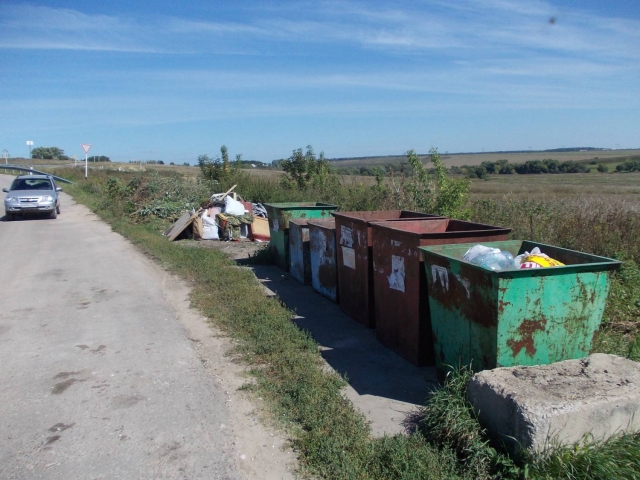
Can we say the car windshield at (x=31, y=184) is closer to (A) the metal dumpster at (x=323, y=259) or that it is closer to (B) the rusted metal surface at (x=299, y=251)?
(B) the rusted metal surface at (x=299, y=251)

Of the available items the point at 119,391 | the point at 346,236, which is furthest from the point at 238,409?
the point at 346,236

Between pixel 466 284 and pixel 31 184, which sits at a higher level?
pixel 31 184

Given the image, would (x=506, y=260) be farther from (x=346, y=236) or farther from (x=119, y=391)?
(x=119, y=391)

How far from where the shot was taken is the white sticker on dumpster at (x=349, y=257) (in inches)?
273

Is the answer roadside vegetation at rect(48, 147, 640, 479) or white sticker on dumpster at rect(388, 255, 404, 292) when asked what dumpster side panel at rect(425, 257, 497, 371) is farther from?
white sticker on dumpster at rect(388, 255, 404, 292)

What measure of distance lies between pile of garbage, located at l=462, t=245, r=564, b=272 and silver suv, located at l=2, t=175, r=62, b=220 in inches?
739

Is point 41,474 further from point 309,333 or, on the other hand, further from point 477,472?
point 309,333

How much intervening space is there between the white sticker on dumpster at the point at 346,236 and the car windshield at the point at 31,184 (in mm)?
17582

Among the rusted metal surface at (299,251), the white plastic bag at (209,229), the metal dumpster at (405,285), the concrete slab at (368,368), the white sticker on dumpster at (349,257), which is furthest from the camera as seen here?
the white plastic bag at (209,229)

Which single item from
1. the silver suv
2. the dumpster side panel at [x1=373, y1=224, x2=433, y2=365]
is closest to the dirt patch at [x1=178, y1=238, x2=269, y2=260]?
the dumpster side panel at [x1=373, y1=224, x2=433, y2=365]

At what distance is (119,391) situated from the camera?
16.5 ft

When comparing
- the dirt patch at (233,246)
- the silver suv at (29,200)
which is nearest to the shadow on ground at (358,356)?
the dirt patch at (233,246)

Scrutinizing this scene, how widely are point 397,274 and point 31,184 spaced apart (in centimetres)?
1975

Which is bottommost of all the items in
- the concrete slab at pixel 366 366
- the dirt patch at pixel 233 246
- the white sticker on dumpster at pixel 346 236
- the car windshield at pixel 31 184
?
the concrete slab at pixel 366 366
